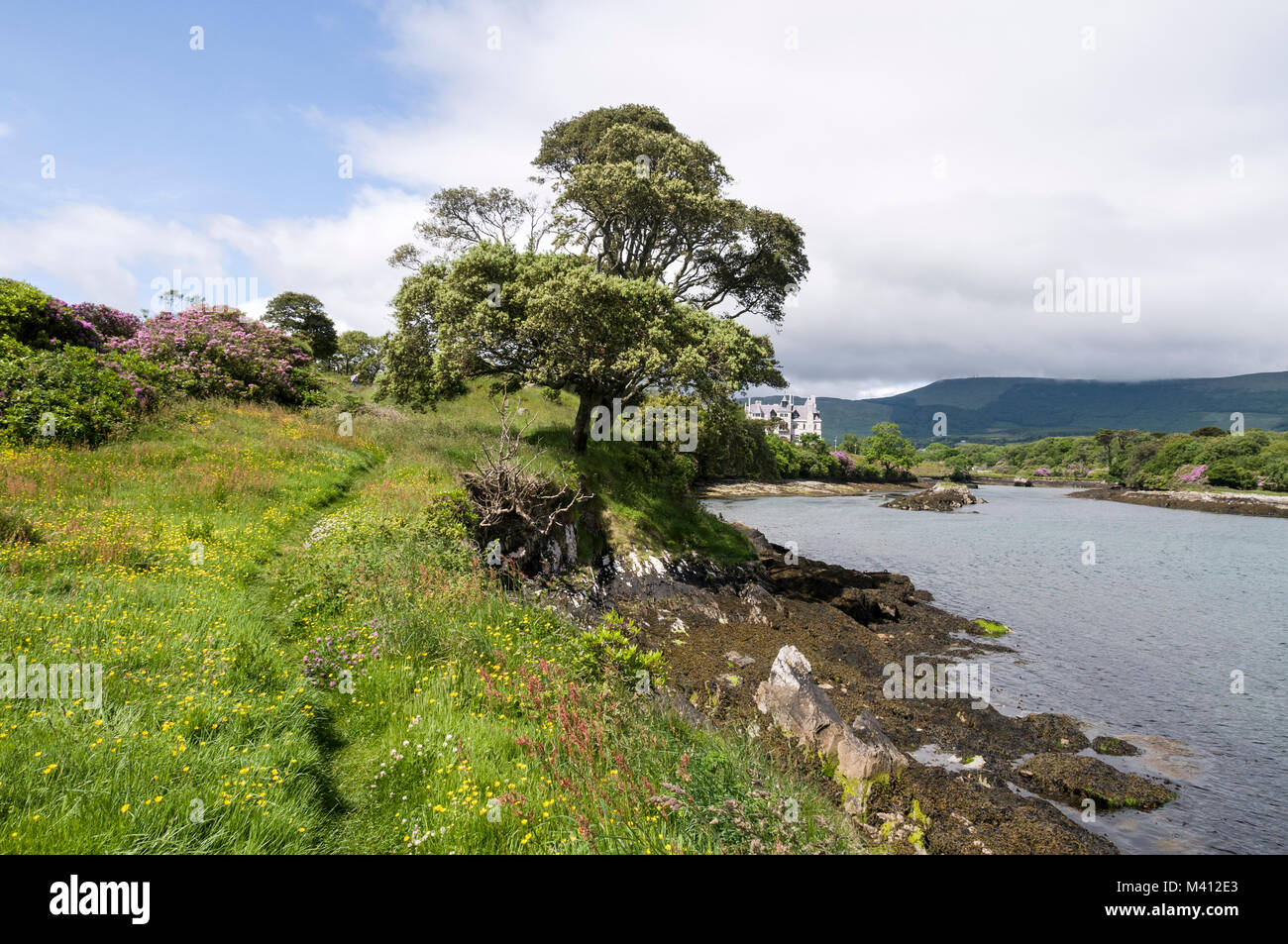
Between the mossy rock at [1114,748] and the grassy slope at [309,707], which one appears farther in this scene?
the mossy rock at [1114,748]

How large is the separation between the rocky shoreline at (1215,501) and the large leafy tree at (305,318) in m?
111

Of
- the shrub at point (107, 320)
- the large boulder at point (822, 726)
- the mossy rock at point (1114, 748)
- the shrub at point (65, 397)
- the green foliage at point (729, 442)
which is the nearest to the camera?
the large boulder at point (822, 726)

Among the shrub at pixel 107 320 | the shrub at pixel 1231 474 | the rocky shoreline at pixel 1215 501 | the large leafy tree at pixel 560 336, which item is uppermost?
the shrub at pixel 107 320

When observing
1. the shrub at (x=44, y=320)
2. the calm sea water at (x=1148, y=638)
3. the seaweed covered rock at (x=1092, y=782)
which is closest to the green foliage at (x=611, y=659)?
the seaweed covered rock at (x=1092, y=782)

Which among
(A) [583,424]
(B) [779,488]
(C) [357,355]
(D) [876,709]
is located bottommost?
(D) [876,709]

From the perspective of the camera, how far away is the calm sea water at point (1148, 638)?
10781mm

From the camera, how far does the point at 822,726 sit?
1042cm

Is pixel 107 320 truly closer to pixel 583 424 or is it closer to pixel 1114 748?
pixel 583 424

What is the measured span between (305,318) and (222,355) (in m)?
39.4

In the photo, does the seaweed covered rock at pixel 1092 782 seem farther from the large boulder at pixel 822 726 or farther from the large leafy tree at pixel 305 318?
the large leafy tree at pixel 305 318

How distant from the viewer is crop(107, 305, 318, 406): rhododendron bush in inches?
891

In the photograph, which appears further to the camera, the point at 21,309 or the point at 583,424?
the point at 583,424

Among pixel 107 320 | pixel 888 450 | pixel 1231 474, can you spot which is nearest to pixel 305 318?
pixel 107 320

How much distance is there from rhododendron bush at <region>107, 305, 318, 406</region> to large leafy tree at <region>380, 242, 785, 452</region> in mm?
6869
